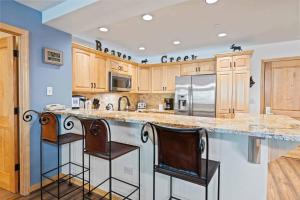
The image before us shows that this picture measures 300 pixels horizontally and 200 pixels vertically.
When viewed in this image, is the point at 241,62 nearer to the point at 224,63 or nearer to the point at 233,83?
the point at 224,63

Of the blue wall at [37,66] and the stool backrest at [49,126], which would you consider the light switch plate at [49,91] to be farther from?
the stool backrest at [49,126]

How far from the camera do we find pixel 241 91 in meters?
3.54

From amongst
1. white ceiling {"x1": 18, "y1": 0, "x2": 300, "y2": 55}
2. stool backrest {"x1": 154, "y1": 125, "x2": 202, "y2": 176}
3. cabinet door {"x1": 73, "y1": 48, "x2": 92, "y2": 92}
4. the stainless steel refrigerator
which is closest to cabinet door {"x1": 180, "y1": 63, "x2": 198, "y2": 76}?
the stainless steel refrigerator

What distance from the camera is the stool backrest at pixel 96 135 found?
1554mm

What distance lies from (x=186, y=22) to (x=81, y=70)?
202 centimetres

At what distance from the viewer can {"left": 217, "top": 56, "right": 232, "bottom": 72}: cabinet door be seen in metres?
3.66

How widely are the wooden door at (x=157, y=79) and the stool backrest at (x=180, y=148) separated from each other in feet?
11.8

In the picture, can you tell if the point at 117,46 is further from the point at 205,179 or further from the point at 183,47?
the point at 205,179

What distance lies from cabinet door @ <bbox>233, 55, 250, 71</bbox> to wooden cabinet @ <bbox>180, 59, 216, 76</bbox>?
515 mm

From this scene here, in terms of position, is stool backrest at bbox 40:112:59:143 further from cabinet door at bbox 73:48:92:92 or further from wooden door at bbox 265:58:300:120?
wooden door at bbox 265:58:300:120

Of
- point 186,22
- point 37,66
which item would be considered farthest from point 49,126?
point 186,22

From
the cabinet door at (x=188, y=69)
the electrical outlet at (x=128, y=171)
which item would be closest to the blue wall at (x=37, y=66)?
the electrical outlet at (x=128, y=171)

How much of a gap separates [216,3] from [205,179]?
2.13 m

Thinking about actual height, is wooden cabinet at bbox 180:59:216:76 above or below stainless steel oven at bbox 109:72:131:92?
above
